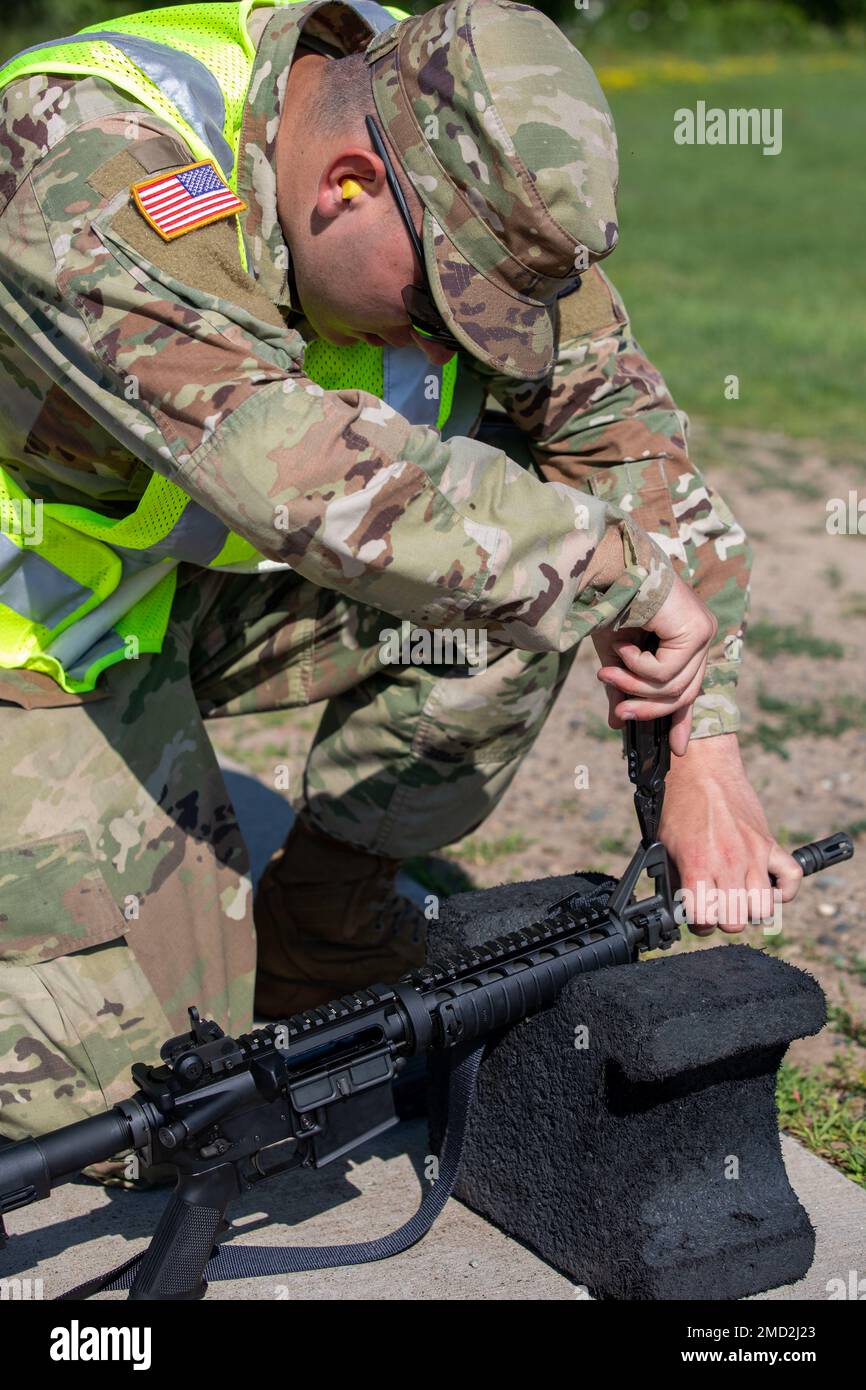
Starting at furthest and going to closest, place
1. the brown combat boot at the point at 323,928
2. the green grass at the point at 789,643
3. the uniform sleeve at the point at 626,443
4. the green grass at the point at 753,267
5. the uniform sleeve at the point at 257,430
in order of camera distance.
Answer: the green grass at the point at 753,267 → the green grass at the point at 789,643 → the brown combat boot at the point at 323,928 → the uniform sleeve at the point at 626,443 → the uniform sleeve at the point at 257,430

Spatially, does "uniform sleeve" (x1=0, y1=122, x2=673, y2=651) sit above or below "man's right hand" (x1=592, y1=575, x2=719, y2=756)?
above

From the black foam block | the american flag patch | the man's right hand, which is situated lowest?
the black foam block

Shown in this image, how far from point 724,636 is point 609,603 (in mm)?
623

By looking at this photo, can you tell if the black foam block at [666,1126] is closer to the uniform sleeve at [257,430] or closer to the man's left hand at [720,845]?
the man's left hand at [720,845]

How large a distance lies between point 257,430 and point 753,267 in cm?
1175

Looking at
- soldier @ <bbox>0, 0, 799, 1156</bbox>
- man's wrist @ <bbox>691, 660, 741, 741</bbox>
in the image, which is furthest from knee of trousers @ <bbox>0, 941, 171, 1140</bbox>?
man's wrist @ <bbox>691, 660, 741, 741</bbox>

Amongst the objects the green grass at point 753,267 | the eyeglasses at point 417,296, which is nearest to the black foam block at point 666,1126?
→ the eyeglasses at point 417,296

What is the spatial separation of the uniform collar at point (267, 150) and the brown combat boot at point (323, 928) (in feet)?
4.09

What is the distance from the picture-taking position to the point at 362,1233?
2658mm

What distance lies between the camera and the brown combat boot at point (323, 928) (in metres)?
3.35

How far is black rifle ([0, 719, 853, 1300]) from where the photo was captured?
7.41 feet

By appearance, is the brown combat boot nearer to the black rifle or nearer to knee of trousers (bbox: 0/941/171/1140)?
knee of trousers (bbox: 0/941/171/1140)

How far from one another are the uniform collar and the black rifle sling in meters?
1.29
